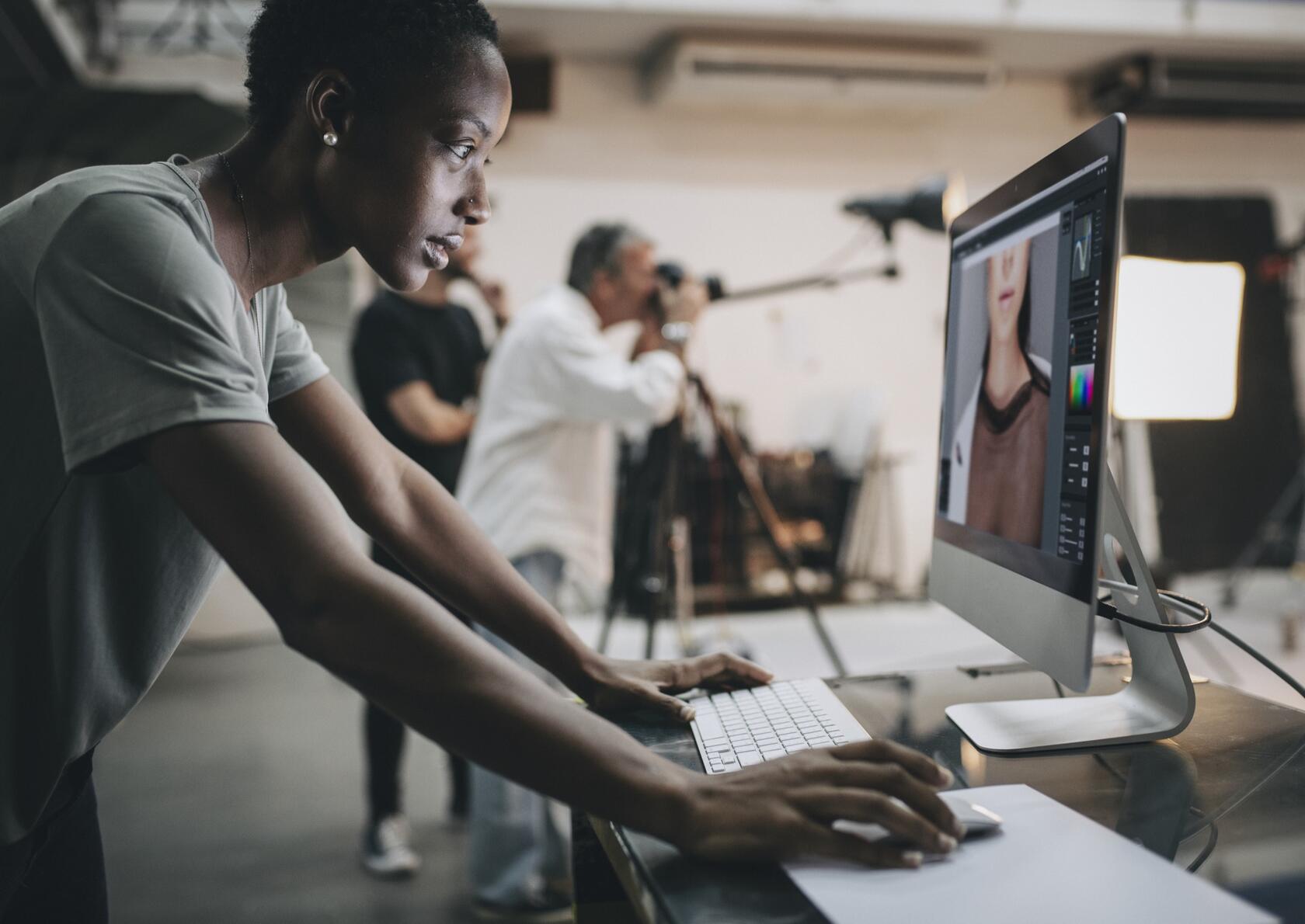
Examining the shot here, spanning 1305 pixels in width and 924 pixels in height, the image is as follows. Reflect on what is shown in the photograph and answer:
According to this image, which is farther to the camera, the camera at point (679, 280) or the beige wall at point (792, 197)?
the beige wall at point (792, 197)

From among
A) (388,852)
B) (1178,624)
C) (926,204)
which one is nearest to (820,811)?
(1178,624)

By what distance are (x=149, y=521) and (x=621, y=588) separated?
1.65 meters

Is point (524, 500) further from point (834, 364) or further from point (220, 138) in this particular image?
point (834, 364)

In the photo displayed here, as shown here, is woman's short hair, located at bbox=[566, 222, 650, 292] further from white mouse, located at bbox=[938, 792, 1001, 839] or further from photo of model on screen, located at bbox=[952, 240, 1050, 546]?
white mouse, located at bbox=[938, 792, 1001, 839]

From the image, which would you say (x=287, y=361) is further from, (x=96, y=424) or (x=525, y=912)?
(x=525, y=912)

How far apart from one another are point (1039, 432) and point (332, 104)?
0.62m

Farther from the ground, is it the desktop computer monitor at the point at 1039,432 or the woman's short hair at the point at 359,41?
the woman's short hair at the point at 359,41

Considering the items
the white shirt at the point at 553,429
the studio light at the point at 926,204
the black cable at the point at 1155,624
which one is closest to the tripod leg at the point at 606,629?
the white shirt at the point at 553,429

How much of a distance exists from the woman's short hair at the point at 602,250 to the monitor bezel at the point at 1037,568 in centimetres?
120

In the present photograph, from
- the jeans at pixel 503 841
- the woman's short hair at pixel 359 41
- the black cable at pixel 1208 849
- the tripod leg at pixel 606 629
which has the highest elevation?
the woman's short hair at pixel 359 41

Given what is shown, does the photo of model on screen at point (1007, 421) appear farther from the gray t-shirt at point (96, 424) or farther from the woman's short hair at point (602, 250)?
the woman's short hair at point (602, 250)

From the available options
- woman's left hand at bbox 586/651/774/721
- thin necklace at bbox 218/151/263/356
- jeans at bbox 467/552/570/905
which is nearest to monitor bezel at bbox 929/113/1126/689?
woman's left hand at bbox 586/651/774/721

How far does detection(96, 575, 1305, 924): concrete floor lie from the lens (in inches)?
74.3

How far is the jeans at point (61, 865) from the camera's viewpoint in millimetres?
682
